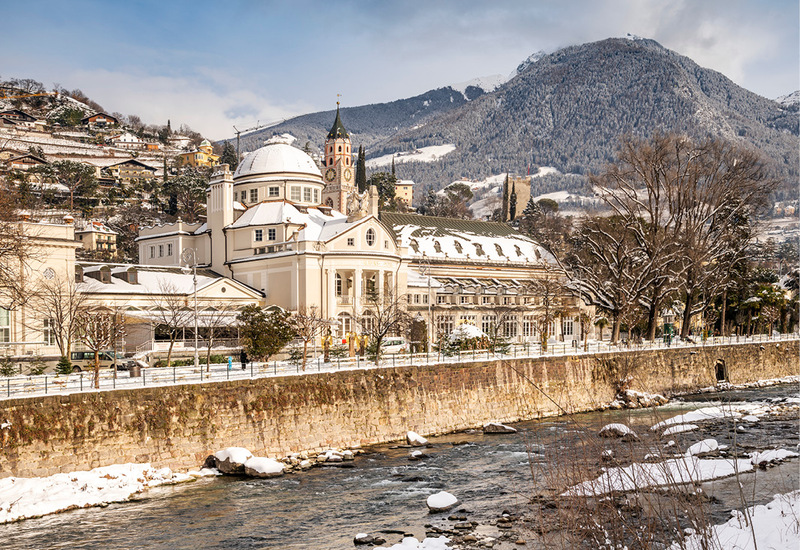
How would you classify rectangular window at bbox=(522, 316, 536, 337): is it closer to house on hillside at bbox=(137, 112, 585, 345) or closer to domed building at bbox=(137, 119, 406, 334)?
house on hillside at bbox=(137, 112, 585, 345)

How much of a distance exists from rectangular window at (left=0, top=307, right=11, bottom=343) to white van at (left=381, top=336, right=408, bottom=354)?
2102 centimetres

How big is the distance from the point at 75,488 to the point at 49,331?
2051 cm

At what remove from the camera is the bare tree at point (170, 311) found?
51.7 meters

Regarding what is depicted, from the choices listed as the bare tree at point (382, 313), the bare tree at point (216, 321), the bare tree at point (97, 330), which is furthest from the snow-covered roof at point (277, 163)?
the bare tree at point (97, 330)

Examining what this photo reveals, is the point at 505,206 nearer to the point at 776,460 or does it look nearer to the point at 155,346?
the point at 155,346

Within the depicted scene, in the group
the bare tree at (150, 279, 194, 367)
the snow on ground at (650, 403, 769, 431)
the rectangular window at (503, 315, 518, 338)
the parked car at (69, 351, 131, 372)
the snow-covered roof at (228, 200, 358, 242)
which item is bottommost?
the snow on ground at (650, 403, 769, 431)

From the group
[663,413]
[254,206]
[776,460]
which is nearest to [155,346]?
[254,206]

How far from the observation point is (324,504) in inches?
1121

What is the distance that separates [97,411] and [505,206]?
15801 cm

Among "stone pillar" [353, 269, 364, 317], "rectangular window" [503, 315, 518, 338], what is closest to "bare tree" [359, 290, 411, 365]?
"stone pillar" [353, 269, 364, 317]

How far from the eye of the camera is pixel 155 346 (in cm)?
5322

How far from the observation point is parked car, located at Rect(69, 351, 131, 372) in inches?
1709

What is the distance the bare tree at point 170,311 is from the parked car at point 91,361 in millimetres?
2584

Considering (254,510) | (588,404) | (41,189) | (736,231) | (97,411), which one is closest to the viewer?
(254,510)
